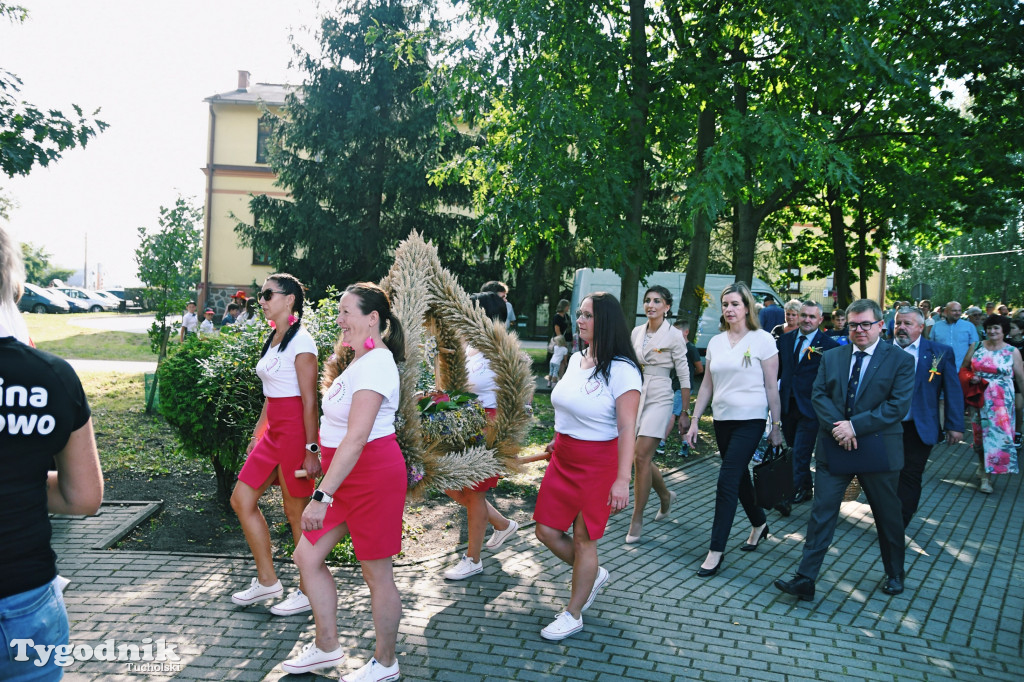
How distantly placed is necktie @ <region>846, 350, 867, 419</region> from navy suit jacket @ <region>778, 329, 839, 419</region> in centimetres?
237

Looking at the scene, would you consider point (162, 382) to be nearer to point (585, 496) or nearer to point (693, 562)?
point (585, 496)

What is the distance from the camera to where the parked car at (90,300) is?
50.0 m

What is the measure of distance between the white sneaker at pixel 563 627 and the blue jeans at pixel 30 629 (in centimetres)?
284

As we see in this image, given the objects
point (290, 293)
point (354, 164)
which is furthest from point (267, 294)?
point (354, 164)

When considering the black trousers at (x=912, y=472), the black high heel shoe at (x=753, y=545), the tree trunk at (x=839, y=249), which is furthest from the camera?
the tree trunk at (x=839, y=249)

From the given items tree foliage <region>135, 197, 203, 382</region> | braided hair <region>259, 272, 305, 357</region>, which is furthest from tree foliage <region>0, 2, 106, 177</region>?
braided hair <region>259, 272, 305, 357</region>

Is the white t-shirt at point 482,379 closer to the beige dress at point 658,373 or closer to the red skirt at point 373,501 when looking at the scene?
the beige dress at point 658,373

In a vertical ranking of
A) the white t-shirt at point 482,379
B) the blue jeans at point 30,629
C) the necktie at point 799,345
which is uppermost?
the necktie at point 799,345

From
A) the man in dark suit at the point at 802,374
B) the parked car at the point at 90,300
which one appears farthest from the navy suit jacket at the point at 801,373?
the parked car at the point at 90,300

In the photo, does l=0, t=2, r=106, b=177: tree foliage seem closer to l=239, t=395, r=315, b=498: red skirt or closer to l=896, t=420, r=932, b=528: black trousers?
l=239, t=395, r=315, b=498: red skirt

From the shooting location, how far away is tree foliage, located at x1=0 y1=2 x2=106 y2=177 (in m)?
9.41

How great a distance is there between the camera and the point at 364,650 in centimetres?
437

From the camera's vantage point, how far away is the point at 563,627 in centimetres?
461

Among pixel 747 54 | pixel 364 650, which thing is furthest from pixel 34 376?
pixel 747 54
